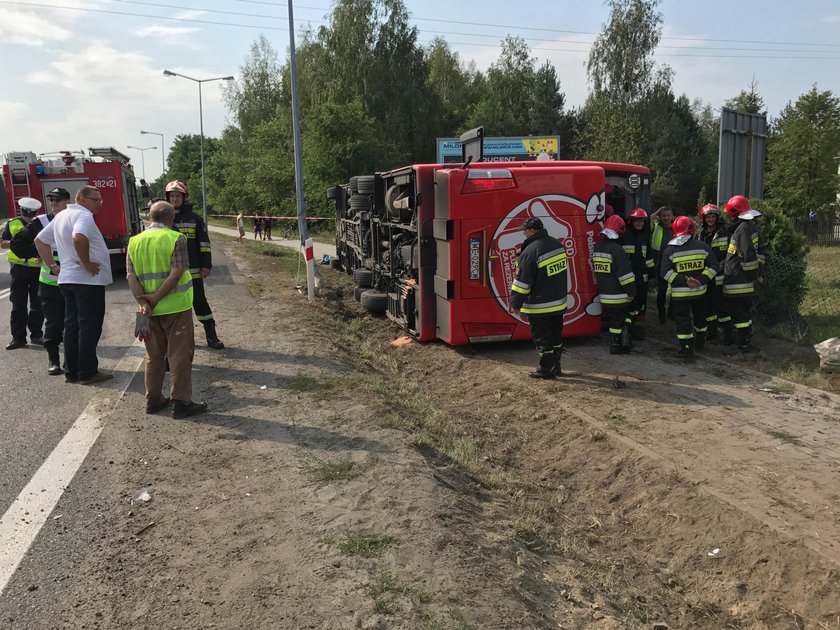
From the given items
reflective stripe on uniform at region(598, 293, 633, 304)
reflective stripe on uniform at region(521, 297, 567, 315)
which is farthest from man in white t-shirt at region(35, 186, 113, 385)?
reflective stripe on uniform at region(598, 293, 633, 304)

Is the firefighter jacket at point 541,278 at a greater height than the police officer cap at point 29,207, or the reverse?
the police officer cap at point 29,207

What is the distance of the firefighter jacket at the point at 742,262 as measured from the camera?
7.74 m

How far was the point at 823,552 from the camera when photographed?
3.61 metres

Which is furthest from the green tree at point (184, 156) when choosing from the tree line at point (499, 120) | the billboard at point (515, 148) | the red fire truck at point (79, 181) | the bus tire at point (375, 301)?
the bus tire at point (375, 301)

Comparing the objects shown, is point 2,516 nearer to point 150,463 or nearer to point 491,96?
point 150,463

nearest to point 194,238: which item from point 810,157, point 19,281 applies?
point 19,281

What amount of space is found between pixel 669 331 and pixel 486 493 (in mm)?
5992

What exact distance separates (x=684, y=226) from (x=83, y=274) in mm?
6504

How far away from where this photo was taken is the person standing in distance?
5168mm

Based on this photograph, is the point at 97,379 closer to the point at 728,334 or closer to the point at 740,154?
the point at 728,334

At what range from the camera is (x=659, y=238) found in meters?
9.18

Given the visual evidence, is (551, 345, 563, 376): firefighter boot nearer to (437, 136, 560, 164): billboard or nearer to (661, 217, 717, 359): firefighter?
(661, 217, 717, 359): firefighter

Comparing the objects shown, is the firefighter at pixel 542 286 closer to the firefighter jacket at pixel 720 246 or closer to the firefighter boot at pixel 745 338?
the firefighter jacket at pixel 720 246

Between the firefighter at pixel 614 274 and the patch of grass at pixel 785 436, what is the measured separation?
272cm
